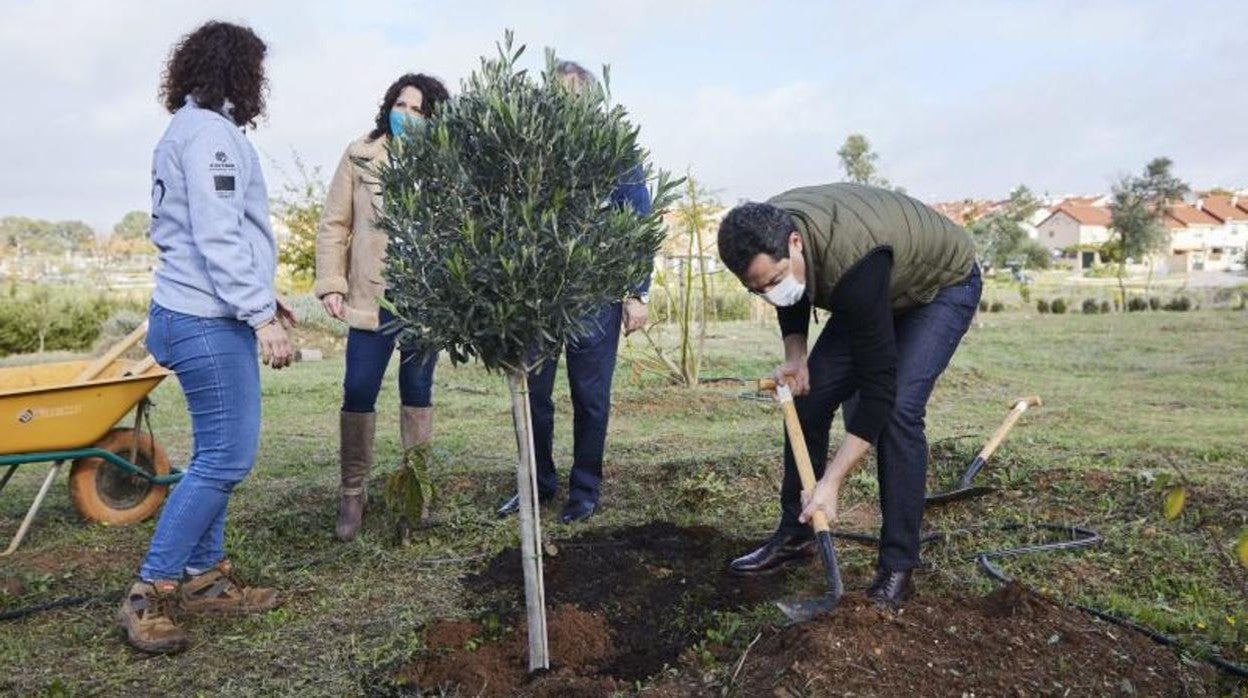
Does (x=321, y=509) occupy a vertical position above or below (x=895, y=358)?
below

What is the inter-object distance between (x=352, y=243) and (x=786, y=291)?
1.95 m

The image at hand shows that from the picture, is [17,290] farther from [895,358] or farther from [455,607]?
[895,358]

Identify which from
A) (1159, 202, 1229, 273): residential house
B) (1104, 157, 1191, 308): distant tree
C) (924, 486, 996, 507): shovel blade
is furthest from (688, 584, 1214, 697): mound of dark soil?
(1159, 202, 1229, 273): residential house

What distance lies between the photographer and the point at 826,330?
3.53 meters

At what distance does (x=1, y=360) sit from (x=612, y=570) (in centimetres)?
1192

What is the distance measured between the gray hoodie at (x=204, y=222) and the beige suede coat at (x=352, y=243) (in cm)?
84

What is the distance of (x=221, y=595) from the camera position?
131 inches

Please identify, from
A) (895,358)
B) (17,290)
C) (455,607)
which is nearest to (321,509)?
A: (455,607)

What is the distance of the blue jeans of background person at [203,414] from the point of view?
9.98 feet

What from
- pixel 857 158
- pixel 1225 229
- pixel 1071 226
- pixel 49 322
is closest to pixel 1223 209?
pixel 1225 229

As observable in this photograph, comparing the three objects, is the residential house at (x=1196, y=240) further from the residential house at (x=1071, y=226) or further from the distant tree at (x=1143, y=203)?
the distant tree at (x=1143, y=203)

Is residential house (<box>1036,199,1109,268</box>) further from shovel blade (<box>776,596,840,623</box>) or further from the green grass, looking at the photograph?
shovel blade (<box>776,596,840,623</box>)

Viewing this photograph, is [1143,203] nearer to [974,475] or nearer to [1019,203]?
[1019,203]

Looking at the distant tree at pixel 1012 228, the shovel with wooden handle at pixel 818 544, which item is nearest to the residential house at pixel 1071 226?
the distant tree at pixel 1012 228
